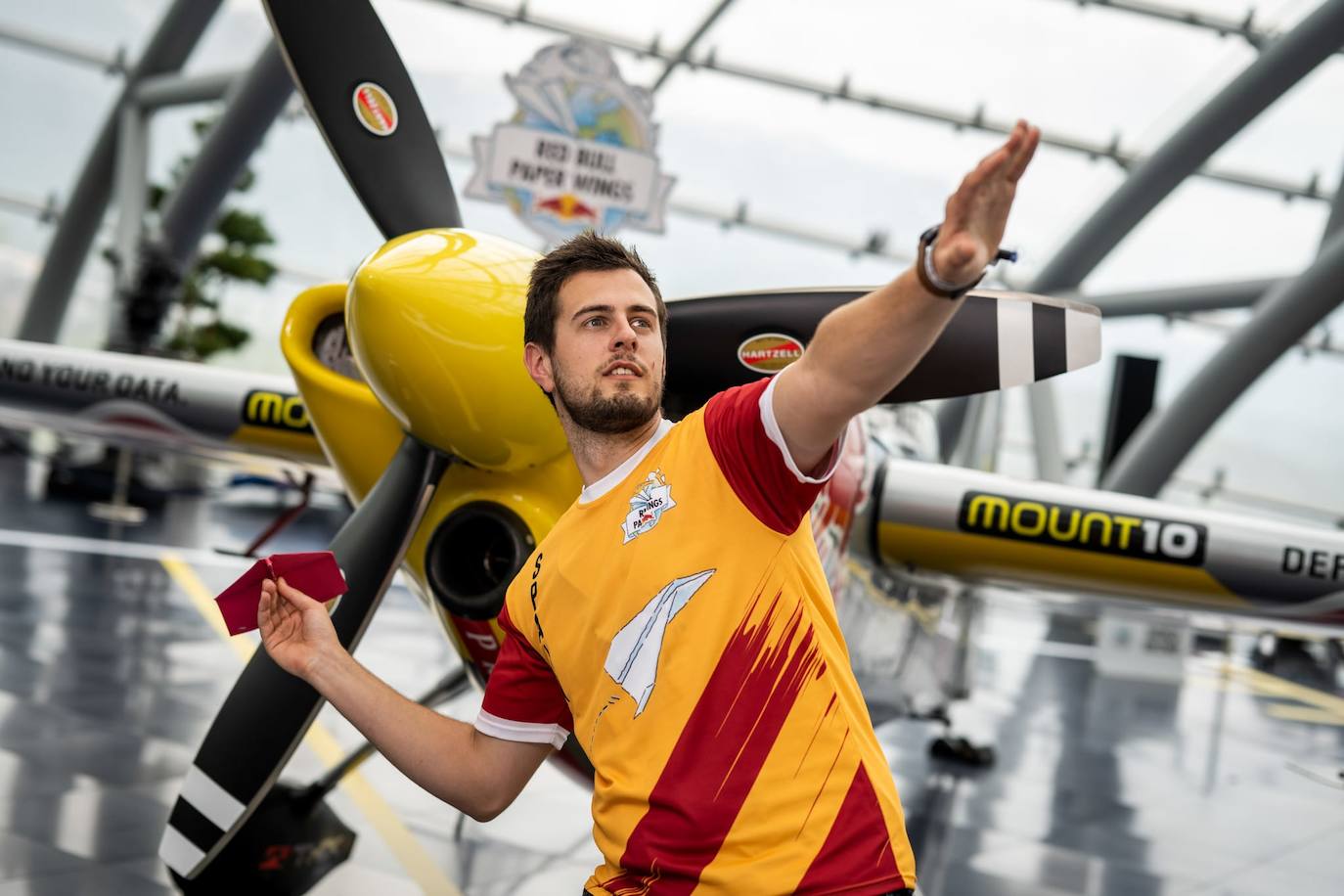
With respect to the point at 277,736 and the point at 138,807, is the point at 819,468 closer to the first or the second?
the point at 277,736

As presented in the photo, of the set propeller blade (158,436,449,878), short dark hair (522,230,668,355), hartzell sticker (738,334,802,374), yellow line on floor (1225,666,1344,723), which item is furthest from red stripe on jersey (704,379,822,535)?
yellow line on floor (1225,666,1344,723)

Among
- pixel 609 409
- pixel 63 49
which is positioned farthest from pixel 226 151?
pixel 609 409

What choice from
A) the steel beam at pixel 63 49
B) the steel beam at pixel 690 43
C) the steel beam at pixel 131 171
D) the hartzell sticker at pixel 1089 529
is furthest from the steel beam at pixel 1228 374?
the steel beam at pixel 63 49

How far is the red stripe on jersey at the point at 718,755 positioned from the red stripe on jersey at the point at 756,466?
5.8 inches

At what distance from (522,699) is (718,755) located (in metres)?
0.50

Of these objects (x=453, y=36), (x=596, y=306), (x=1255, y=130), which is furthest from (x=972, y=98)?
(x=596, y=306)

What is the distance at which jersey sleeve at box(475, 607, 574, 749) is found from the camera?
2.07m

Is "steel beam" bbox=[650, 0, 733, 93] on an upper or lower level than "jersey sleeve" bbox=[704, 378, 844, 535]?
upper

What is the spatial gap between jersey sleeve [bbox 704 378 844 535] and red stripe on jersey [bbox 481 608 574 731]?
1.85 feet

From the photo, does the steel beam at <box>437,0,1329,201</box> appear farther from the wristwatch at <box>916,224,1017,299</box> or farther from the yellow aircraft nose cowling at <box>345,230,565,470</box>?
the wristwatch at <box>916,224,1017,299</box>

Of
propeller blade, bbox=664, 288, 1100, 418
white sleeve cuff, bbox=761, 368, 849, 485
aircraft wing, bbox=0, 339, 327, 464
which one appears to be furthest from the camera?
aircraft wing, bbox=0, 339, 327, 464

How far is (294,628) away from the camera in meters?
2.10

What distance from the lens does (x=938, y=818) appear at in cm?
668

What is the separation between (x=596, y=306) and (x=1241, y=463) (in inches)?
738
